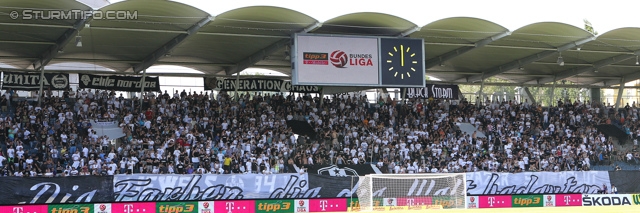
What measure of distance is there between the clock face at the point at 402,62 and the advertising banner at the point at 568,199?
25.9 feet

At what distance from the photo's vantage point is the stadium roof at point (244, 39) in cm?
3159

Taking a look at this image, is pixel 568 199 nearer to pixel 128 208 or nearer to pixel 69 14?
pixel 128 208

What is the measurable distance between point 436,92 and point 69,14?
79.4 ft

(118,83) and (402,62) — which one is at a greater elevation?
(402,62)

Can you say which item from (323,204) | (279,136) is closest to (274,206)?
(323,204)

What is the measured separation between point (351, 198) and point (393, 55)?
32.1 feet

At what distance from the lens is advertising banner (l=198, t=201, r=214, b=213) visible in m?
27.2

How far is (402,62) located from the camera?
3553 centimetres

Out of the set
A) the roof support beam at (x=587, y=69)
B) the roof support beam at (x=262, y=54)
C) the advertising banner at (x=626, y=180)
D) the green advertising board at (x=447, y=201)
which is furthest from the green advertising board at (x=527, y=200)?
the roof support beam at (x=587, y=69)

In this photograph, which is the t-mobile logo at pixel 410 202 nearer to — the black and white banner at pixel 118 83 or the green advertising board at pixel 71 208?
the green advertising board at pixel 71 208

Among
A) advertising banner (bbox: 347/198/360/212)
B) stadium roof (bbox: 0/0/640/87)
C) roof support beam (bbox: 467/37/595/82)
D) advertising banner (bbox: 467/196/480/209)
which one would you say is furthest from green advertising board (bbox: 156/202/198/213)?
roof support beam (bbox: 467/37/595/82)

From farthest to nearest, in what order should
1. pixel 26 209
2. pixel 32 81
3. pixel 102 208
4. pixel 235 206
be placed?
pixel 32 81 < pixel 235 206 < pixel 102 208 < pixel 26 209

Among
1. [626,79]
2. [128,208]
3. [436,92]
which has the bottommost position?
[128,208]

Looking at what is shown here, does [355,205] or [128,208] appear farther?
[355,205]
